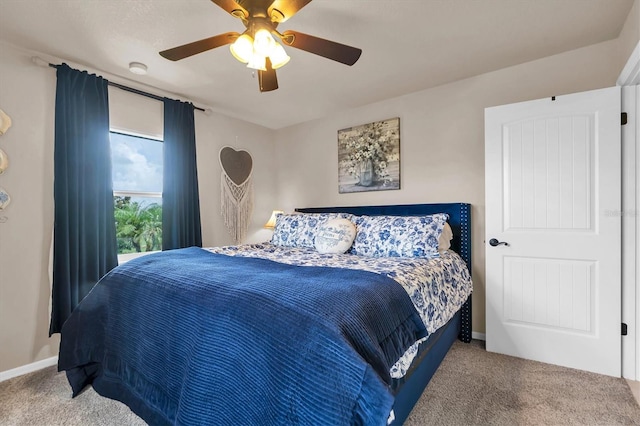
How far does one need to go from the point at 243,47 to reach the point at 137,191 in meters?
2.06

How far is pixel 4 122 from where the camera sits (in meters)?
2.11

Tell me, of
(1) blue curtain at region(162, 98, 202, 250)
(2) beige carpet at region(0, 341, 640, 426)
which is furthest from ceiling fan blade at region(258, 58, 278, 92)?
(2) beige carpet at region(0, 341, 640, 426)

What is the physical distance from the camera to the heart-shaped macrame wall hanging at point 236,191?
11.7ft

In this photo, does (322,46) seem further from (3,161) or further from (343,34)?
(3,161)

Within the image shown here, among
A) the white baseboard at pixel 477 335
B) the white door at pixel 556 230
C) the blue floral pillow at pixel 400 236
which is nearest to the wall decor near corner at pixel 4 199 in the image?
the blue floral pillow at pixel 400 236

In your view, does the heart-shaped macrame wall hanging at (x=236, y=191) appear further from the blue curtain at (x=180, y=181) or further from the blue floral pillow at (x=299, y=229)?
the blue floral pillow at (x=299, y=229)

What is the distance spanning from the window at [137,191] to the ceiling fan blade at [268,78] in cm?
172

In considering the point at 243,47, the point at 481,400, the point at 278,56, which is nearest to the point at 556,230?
the point at 481,400

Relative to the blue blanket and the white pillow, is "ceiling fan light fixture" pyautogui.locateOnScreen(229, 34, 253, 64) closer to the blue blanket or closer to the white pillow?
the blue blanket

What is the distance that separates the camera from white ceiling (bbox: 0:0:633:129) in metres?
1.78

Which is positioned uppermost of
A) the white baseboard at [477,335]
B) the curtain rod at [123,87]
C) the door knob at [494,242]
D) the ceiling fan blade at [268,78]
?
the curtain rod at [123,87]

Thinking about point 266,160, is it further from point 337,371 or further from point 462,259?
point 337,371

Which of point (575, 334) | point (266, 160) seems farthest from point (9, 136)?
point (575, 334)

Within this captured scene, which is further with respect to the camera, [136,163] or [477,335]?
[136,163]
